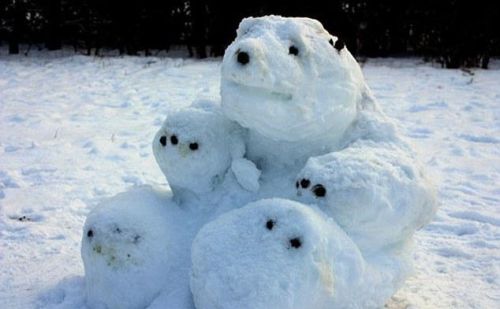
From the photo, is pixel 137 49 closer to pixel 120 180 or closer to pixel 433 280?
pixel 120 180

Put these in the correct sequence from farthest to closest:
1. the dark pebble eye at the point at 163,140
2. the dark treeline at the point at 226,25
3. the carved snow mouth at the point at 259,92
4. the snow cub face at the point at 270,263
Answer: the dark treeline at the point at 226,25 → the dark pebble eye at the point at 163,140 → the carved snow mouth at the point at 259,92 → the snow cub face at the point at 270,263

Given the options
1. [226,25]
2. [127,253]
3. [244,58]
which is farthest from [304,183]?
[226,25]

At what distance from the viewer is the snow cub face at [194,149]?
2.03 metres

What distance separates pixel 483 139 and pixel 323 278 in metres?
3.47

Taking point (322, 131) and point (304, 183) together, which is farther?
point (322, 131)

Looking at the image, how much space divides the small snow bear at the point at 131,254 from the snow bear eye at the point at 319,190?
1.64 feet

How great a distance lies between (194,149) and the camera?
202 cm

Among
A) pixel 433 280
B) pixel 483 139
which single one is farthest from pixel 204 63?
pixel 433 280

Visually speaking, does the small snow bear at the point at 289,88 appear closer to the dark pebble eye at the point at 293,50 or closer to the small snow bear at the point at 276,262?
the dark pebble eye at the point at 293,50

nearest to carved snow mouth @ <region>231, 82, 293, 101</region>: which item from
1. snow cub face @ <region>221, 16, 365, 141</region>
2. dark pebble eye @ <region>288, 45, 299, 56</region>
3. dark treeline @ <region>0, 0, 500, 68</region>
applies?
snow cub face @ <region>221, 16, 365, 141</region>

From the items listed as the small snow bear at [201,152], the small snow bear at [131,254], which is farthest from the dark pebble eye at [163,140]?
the small snow bear at [131,254]

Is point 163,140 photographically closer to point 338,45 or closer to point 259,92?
point 259,92

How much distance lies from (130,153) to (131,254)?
2643 millimetres

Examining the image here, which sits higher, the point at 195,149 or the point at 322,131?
the point at 322,131
